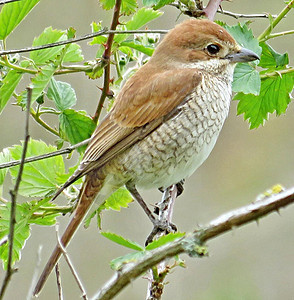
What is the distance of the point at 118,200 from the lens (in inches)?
112

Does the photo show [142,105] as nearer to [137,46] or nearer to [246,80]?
[137,46]

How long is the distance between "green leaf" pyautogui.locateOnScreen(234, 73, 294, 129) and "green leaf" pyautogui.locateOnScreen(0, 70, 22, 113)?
35.4 inches

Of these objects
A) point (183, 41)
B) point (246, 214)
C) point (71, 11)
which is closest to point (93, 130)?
point (183, 41)

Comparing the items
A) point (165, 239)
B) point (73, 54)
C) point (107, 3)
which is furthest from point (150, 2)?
point (165, 239)

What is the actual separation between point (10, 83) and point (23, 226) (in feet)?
1.69

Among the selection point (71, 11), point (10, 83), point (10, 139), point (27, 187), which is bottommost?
point (27, 187)

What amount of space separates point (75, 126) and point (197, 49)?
2.68ft

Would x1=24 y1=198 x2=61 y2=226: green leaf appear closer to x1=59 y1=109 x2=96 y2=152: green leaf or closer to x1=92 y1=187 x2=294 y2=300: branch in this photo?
x1=59 y1=109 x2=96 y2=152: green leaf

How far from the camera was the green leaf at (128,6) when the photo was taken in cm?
264

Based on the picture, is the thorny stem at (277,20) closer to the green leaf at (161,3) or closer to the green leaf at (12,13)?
the green leaf at (161,3)

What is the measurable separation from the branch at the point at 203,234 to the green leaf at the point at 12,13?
1.29 meters

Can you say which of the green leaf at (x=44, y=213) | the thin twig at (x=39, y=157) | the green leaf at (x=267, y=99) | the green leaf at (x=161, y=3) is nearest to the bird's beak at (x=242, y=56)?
the green leaf at (x=267, y=99)

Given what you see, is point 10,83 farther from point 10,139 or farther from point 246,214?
point 10,139

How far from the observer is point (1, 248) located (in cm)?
244
